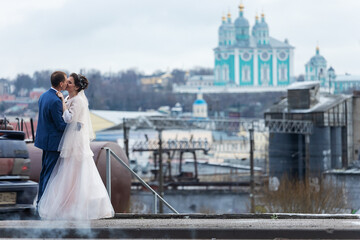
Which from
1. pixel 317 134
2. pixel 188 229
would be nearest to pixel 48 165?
pixel 188 229

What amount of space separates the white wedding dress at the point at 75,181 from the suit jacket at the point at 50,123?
8cm

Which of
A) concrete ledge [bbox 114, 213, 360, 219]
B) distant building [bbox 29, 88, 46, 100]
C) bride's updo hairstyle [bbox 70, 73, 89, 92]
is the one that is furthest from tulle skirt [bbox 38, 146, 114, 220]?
distant building [bbox 29, 88, 46, 100]

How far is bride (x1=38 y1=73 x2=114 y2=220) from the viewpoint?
9.33 m

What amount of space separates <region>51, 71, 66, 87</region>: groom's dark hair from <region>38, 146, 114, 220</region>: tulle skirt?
0.81 metres

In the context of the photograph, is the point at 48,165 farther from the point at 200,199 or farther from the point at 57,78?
the point at 200,199

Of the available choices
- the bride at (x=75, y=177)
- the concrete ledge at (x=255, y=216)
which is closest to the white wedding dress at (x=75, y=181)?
the bride at (x=75, y=177)

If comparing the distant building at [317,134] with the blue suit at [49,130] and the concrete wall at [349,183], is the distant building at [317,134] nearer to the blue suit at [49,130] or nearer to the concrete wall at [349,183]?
the concrete wall at [349,183]

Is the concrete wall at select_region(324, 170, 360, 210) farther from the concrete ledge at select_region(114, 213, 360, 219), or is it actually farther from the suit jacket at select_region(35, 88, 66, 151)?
the suit jacket at select_region(35, 88, 66, 151)

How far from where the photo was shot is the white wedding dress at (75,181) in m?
9.32

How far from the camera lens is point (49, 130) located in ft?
31.7

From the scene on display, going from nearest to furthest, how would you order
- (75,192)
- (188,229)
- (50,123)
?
(188,229) < (75,192) < (50,123)

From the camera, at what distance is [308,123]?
2421 inches

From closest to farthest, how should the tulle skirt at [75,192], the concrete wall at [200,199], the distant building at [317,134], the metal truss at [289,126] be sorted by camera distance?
the tulle skirt at [75,192] → the metal truss at [289,126] → the distant building at [317,134] → the concrete wall at [200,199]

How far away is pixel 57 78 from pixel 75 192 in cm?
132
